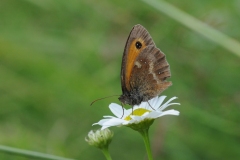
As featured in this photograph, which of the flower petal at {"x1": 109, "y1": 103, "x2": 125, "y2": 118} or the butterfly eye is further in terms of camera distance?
the butterfly eye

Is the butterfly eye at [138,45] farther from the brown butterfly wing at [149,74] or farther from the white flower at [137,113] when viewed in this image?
the white flower at [137,113]

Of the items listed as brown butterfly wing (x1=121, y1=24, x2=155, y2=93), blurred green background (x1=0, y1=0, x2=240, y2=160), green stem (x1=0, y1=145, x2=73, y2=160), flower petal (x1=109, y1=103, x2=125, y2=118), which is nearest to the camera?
green stem (x1=0, y1=145, x2=73, y2=160)

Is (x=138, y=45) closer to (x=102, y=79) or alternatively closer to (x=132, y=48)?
(x=132, y=48)

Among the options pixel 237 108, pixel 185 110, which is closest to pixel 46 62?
pixel 185 110

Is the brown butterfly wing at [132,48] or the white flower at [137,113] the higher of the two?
the brown butterfly wing at [132,48]

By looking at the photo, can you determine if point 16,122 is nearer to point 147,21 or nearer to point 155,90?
point 147,21

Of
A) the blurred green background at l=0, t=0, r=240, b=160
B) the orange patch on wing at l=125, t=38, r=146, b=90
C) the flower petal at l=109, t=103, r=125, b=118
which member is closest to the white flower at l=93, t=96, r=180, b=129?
the flower petal at l=109, t=103, r=125, b=118

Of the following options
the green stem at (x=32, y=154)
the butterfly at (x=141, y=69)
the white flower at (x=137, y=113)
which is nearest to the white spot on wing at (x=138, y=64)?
the butterfly at (x=141, y=69)

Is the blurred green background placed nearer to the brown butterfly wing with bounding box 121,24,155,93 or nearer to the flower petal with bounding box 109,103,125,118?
the brown butterfly wing with bounding box 121,24,155,93
